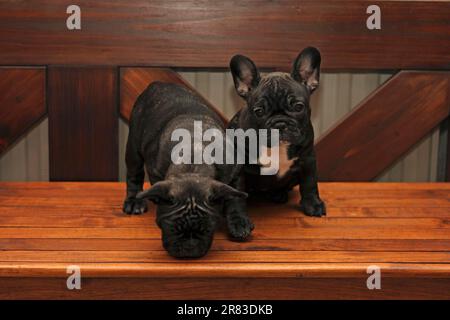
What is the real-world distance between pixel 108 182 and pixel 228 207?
0.78 metres

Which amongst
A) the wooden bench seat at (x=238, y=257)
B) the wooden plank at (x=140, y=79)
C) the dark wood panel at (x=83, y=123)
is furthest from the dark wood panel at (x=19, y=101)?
the wooden bench seat at (x=238, y=257)

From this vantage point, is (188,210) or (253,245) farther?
(253,245)

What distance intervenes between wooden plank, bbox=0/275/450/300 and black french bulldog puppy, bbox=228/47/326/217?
1.03 ft

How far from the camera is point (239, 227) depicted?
1.81m

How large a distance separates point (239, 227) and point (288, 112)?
367mm

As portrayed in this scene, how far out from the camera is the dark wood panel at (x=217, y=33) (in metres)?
2.36

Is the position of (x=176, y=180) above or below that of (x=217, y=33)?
below

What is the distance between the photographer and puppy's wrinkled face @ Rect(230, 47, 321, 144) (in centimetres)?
185

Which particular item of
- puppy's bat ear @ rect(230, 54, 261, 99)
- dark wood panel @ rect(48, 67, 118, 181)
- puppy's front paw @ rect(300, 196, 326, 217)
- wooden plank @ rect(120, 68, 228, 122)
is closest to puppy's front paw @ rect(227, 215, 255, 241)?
puppy's front paw @ rect(300, 196, 326, 217)

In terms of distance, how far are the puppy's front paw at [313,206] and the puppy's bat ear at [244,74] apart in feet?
1.32

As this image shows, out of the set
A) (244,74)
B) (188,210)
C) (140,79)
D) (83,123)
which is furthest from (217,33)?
(188,210)

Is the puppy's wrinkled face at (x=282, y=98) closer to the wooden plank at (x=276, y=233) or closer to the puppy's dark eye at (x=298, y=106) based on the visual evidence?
the puppy's dark eye at (x=298, y=106)

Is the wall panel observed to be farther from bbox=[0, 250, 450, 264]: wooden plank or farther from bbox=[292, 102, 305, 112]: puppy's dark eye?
bbox=[0, 250, 450, 264]: wooden plank

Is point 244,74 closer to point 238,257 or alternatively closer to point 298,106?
point 298,106
